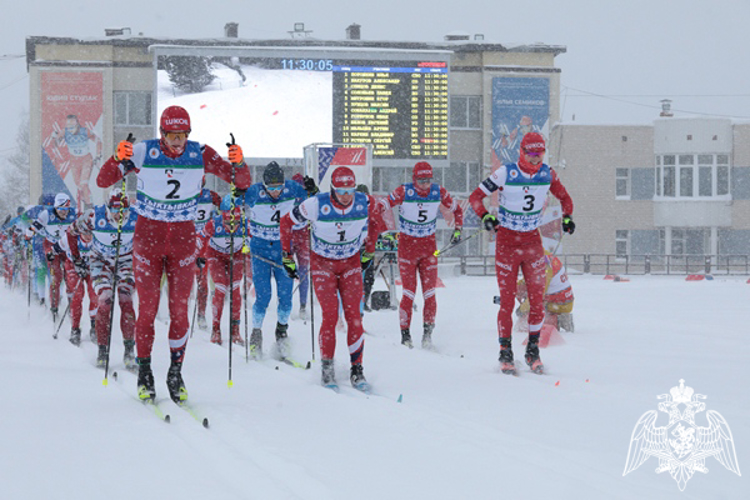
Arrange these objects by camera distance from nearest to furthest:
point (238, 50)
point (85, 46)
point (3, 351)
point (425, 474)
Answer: point (425, 474)
point (3, 351)
point (238, 50)
point (85, 46)

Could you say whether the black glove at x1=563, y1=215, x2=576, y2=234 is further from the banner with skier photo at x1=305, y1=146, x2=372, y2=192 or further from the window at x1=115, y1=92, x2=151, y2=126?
the window at x1=115, y1=92, x2=151, y2=126

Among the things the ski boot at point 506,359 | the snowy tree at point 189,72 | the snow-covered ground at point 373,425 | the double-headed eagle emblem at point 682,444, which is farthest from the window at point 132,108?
the double-headed eagle emblem at point 682,444

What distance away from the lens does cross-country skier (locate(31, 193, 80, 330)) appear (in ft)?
40.6

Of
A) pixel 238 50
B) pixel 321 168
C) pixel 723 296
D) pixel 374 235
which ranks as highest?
pixel 238 50

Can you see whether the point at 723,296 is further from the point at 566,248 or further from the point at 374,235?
the point at 566,248

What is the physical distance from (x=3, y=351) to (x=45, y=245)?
436cm

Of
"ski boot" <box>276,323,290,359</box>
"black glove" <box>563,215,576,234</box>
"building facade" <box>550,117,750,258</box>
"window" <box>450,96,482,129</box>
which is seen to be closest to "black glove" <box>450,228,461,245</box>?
"black glove" <box>563,215,576,234</box>

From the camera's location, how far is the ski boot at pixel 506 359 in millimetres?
8375

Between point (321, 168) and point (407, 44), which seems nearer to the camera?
point (321, 168)

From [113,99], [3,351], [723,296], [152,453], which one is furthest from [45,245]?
[113,99]

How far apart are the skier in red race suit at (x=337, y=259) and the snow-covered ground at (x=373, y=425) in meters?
0.40

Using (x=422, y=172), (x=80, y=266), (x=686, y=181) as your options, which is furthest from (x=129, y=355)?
(x=686, y=181)

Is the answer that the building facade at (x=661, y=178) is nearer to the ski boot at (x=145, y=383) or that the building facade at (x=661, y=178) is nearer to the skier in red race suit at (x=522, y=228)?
the skier in red race suit at (x=522, y=228)

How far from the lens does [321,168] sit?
23.5 meters
